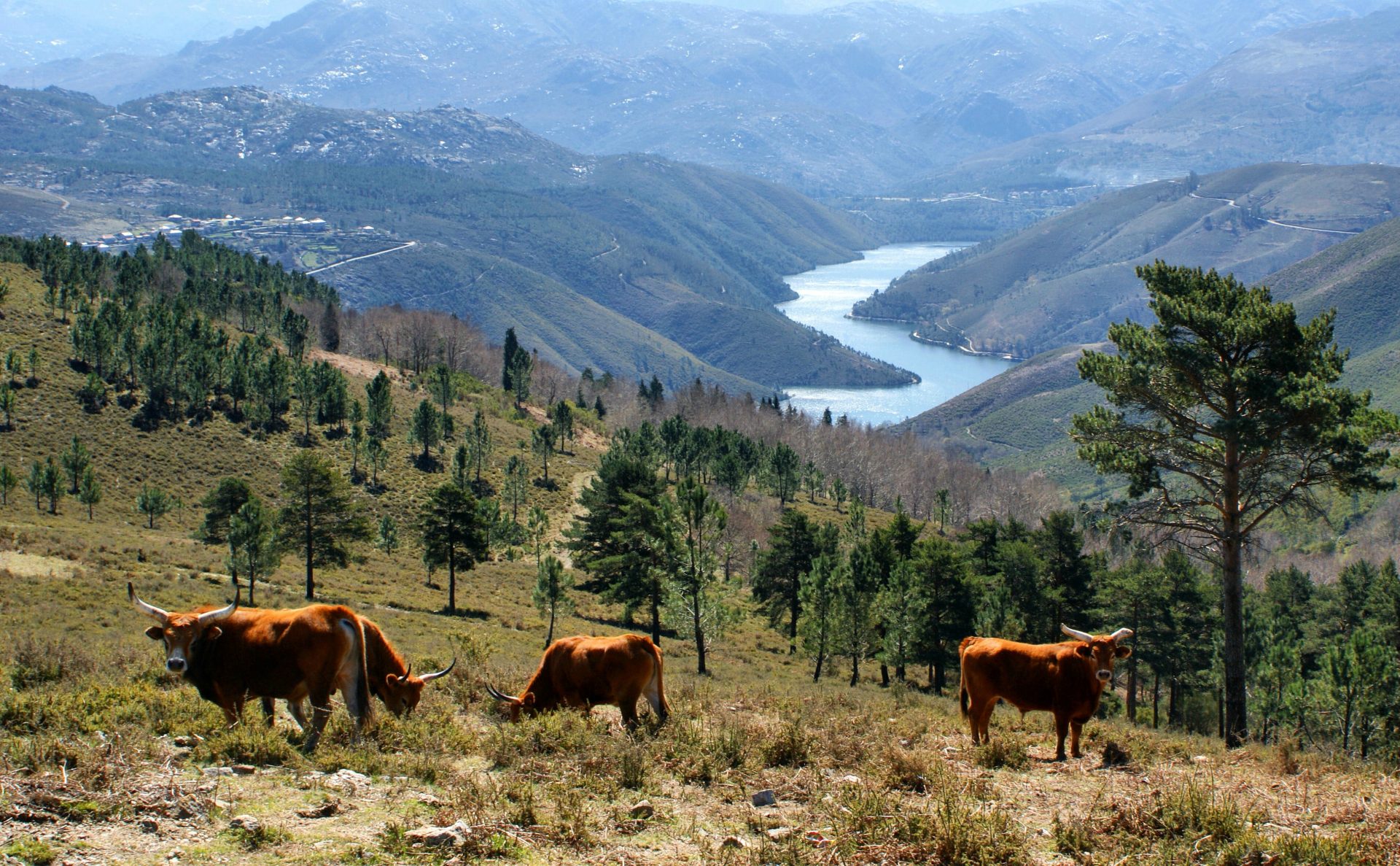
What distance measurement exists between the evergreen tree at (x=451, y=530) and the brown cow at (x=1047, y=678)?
4138 cm

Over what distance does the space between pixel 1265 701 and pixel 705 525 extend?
2799 cm

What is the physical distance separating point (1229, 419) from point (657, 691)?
41.6ft

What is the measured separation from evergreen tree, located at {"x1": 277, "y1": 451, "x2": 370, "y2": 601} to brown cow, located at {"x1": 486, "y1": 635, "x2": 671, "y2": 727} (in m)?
38.9

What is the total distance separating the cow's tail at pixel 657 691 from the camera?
40.3ft

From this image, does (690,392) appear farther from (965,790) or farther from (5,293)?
(965,790)

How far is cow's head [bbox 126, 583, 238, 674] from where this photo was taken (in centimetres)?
1037

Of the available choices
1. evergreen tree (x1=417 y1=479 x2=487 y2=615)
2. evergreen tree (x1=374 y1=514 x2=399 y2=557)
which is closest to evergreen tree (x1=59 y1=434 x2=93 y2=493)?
evergreen tree (x1=374 y1=514 x2=399 y2=557)

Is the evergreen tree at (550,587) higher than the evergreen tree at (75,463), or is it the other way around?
the evergreen tree at (75,463)

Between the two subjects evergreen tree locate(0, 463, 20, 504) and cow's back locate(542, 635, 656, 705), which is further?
evergreen tree locate(0, 463, 20, 504)

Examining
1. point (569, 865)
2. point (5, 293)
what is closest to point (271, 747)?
point (569, 865)

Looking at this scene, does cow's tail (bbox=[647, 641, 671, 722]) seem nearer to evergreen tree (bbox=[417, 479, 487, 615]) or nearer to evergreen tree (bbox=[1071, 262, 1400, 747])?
evergreen tree (bbox=[1071, 262, 1400, 747])

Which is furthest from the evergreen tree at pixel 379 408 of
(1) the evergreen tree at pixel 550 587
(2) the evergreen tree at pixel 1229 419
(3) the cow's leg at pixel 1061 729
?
(3) the cow's leg at pixel 1061 729

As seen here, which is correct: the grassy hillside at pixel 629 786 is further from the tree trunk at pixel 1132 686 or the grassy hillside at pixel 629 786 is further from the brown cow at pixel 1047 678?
the tree trunk at pixel 1132 686

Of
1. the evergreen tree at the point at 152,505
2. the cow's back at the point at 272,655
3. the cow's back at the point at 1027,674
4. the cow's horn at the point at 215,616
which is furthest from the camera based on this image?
the evergreen tree at the point at 152,505
